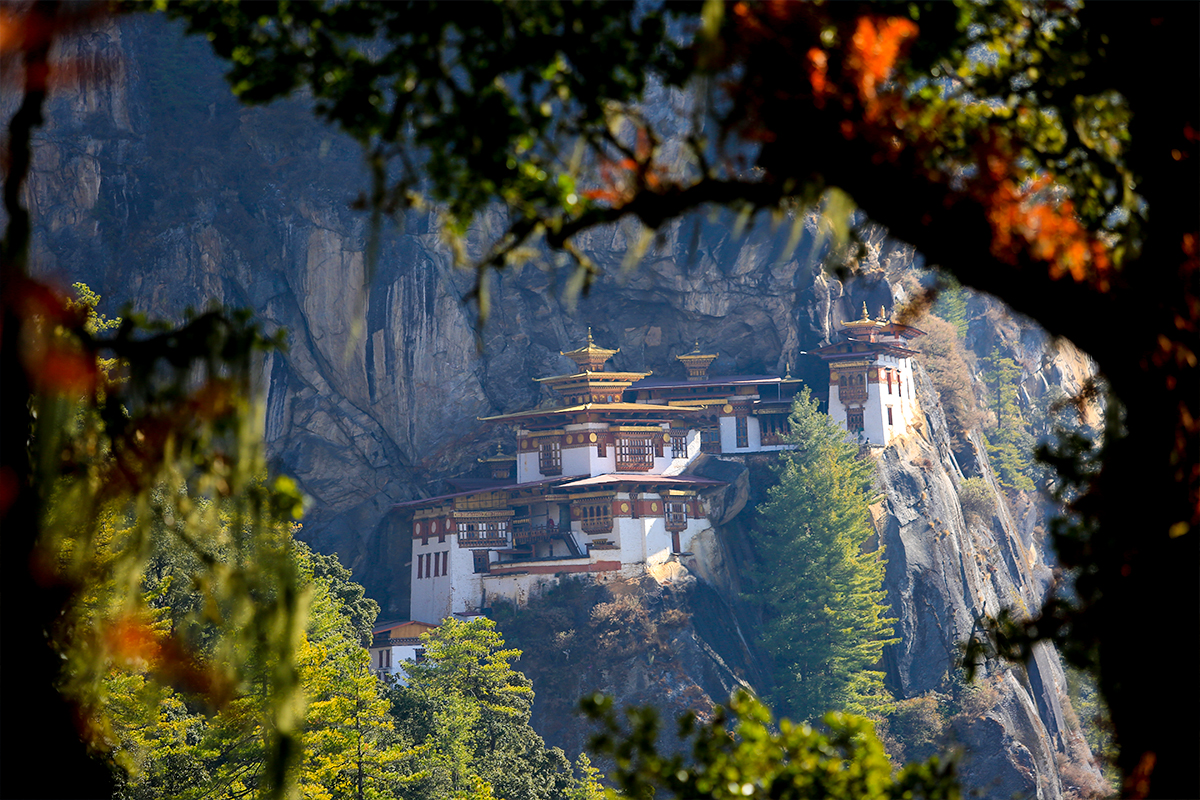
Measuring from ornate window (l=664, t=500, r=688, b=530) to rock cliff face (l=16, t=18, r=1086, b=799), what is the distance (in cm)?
325

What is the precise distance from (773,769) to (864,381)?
49046 millimetres

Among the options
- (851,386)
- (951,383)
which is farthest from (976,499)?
(851,386)

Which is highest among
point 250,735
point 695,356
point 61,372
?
point 695,356

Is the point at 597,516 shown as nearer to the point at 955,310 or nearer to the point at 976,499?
the point at 976,499

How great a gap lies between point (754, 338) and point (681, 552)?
12695 millimetres

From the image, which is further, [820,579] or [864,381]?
[864,381]

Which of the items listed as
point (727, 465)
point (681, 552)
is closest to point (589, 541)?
point (681, 552)

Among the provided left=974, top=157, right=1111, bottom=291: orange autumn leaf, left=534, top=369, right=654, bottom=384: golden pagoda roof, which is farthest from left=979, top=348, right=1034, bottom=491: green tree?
left=974, top=157, right=1111, bottom=291: orange autumn leaf

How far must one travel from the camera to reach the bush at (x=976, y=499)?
5725 cm

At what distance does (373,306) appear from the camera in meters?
54.4

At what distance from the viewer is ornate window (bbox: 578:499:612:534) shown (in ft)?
152

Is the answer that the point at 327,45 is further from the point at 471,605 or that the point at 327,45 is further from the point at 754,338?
the point at 754,338

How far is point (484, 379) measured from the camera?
55.0 m

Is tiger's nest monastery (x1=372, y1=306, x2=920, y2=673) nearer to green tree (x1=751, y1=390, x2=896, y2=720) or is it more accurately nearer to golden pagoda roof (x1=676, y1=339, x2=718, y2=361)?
golden pagoda roof (x1=676, y1=339, x2=718, y2=361)
